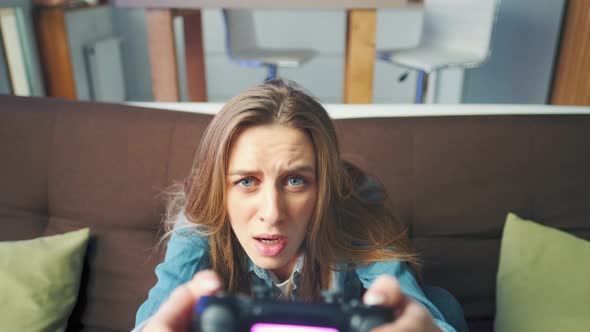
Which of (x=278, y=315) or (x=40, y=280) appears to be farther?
(x=40, y=280)

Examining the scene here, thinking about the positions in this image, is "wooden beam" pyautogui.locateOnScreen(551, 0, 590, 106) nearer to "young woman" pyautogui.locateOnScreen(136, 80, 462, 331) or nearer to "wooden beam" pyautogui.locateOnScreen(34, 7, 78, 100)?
"young woman" pyautogui.locateOnScreen(136, 80, 462, 331)

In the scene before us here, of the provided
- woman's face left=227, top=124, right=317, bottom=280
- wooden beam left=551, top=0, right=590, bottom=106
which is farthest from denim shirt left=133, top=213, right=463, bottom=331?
wooden beam left=551, top=0, right=590, bottom=106

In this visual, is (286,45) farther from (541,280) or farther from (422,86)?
(541,280)

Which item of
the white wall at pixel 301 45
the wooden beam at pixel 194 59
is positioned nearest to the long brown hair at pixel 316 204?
the wooden beam at pixel 194 59

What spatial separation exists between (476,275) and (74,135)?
91cm

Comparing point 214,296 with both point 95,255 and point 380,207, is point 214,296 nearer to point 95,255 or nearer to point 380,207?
point 380,207

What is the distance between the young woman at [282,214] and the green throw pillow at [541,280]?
4.6 inches

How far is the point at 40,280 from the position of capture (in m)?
0.92

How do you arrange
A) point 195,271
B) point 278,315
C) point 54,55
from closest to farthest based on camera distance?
point 278,315 < point 195,271 < point 54,55

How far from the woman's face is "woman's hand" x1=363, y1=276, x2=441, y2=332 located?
239 millimetres

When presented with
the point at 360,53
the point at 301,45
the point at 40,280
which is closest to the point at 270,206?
the point at 40,280

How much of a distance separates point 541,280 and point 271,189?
0.60 metres

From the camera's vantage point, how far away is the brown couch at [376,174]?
1.01m

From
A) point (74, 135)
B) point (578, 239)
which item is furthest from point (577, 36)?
point (74, 135)
